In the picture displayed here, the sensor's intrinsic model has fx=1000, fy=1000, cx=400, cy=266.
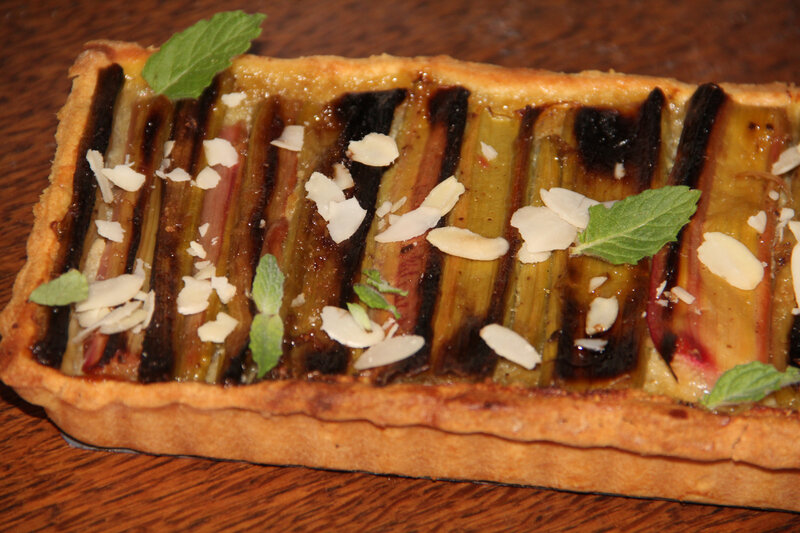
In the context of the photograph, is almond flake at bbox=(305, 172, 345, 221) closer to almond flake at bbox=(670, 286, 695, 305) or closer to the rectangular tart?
the rectangular tart

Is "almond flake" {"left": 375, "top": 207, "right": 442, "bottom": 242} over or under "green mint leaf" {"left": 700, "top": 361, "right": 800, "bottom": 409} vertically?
over

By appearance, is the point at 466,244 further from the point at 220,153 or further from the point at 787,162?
the point at 787,162

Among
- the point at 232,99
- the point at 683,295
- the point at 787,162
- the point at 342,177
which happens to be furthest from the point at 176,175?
the point at 787,162

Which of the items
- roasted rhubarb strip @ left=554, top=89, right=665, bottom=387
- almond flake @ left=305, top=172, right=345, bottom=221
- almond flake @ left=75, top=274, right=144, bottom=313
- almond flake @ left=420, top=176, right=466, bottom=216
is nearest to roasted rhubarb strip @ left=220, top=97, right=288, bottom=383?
almond flake @ left=305, top=172, right=345, bottom=221

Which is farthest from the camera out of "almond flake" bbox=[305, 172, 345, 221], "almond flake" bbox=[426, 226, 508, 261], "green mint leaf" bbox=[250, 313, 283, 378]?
"almond flake" bbox=[305, 172, 345, 221]

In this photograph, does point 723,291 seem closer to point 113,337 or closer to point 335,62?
point 335,62

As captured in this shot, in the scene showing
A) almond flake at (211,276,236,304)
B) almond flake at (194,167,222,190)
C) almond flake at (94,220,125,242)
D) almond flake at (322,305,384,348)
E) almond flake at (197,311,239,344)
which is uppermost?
almond flake at (194,167,222,190)
